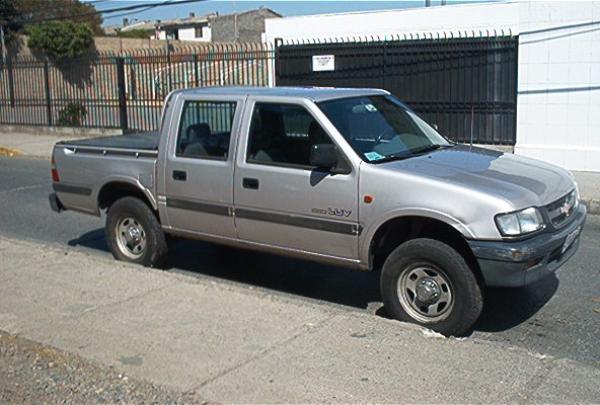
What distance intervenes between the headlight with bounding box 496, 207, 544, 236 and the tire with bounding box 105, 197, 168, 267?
11.2ft

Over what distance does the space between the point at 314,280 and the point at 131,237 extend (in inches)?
74.1

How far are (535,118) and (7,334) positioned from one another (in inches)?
453

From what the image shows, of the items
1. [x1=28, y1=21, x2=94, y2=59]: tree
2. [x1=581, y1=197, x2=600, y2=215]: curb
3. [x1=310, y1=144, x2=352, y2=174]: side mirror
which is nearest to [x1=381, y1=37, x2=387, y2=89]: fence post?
[x1=581, y1=197, x2=600, y2=215]: curb

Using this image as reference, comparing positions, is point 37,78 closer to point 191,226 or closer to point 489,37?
point 489,37

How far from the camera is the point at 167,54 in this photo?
813 inches

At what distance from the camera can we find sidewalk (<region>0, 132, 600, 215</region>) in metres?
11.0

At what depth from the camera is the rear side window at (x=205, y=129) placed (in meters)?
6.61

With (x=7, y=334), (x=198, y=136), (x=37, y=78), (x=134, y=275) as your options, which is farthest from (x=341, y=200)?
(x=37, y=78)

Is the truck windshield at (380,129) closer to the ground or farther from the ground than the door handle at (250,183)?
farther from the ground

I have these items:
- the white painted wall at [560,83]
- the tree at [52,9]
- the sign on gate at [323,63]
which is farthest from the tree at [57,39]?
the white painted wall at [560,83]

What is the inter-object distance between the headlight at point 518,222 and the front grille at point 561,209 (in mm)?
214

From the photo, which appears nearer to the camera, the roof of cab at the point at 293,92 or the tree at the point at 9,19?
the roof of cab at the point at 293,92

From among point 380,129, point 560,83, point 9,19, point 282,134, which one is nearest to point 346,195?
point 380,129

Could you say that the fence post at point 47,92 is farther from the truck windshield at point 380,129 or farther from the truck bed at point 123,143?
the truck windshield at point 380,129
